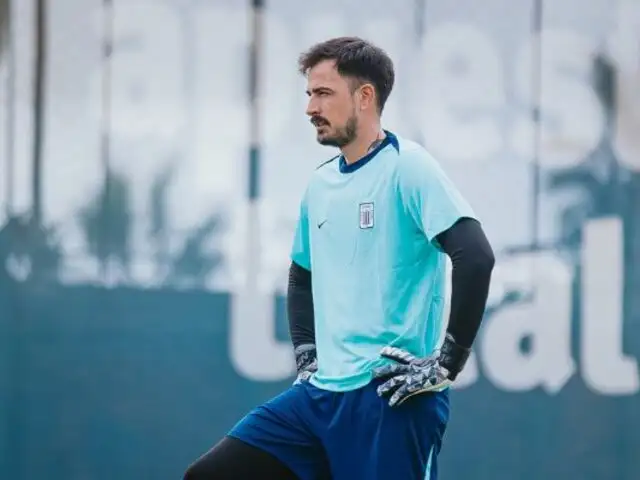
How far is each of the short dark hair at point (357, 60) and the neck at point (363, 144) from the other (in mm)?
94

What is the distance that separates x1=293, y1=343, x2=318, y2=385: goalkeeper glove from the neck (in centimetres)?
58

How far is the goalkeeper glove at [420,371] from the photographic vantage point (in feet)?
10.8

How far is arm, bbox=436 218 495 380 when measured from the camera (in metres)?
3.26

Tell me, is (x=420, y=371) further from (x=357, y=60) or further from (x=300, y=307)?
(x=357, y=60)

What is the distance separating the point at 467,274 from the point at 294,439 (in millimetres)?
681

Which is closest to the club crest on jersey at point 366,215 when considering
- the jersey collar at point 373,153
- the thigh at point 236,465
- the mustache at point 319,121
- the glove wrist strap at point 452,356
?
the jersey collar at point 373,153

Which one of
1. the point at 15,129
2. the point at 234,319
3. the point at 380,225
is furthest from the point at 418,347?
the point at 15,129

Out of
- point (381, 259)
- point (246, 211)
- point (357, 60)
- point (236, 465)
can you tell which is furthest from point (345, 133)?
point (246, 211)

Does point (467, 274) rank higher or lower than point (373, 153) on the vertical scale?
lower

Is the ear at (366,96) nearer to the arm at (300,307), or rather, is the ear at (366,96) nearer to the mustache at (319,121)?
the mustache at (319,121)

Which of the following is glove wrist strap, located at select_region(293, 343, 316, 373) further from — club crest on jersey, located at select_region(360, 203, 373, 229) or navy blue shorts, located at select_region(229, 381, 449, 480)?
club crest on jersey, located at select_region(360, 203, 373, 229)

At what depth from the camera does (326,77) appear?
3.54 meters

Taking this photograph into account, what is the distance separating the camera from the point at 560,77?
5871 mm

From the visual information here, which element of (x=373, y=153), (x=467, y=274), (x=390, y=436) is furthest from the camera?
(x=373, y=153)
